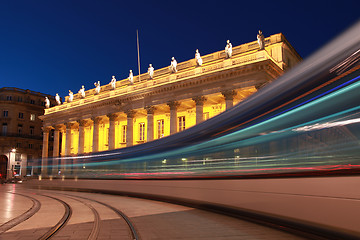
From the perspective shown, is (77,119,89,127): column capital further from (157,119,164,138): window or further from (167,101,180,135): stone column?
(167,101,180,135): stone column

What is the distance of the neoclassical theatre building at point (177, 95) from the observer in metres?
30.6

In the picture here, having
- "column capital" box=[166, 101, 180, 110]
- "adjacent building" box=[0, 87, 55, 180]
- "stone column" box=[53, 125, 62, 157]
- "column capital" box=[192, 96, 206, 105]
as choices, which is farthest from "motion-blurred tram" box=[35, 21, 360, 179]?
"adjacent building" box=[0, 87, 55, 180]

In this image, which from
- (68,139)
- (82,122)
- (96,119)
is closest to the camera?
(96,119)

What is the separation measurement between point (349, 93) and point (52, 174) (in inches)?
1043

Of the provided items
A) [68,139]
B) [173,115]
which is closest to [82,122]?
[68,139]

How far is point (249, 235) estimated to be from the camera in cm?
671

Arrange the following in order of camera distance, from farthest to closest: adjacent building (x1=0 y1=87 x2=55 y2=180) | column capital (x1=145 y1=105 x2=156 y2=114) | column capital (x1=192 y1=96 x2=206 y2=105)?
adjacent building (x1=0 y1=87 x2=55 y2=180) → column capital (x1=145 y1=105 x2=156 y2=114) → column capital (x1=192 y1=96 x2=206 y2=105)

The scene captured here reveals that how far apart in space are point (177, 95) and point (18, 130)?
43.1 metres

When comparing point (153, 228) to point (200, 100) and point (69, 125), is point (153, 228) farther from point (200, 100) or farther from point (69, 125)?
point (69, 125)

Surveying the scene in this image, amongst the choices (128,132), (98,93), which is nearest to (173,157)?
(128,132)

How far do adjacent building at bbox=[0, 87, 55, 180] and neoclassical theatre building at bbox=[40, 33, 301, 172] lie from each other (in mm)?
15953

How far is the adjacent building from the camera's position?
63.0 meters

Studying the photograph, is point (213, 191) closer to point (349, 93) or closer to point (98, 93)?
point (349, 93)

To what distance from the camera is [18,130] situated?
6475cm
